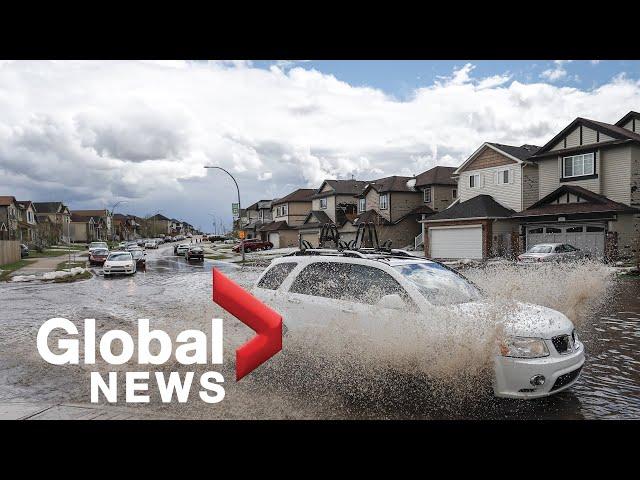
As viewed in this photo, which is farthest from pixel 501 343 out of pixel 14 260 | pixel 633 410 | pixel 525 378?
pixel 14 260

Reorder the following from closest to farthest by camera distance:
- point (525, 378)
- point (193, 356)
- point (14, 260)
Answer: point (525, 378)
point (193, 356)
point (14, 260)

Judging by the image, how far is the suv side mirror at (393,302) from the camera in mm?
5703

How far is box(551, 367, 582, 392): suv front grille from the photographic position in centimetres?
547

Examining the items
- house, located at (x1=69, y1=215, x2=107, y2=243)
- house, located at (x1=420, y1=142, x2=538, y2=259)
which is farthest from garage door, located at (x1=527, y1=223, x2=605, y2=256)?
house, located at (x1=69, y1=215, x2=107, y2=243)

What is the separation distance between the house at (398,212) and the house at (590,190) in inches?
640

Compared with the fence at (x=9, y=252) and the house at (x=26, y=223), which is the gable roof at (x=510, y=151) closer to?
the fence at (x=9, y=252)

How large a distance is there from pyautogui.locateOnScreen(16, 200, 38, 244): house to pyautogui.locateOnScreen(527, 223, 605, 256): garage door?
67.8m

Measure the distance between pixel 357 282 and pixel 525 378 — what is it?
94.1 inches

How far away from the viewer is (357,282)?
263 inches

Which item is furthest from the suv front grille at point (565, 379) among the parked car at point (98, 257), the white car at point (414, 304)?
the parked car at point (98, 257)

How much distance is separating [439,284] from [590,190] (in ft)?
92.0
